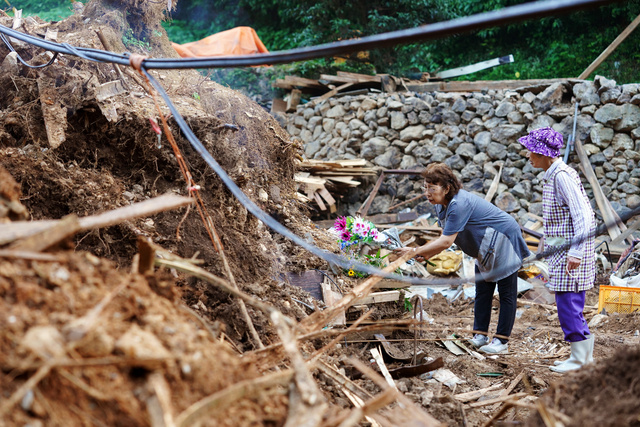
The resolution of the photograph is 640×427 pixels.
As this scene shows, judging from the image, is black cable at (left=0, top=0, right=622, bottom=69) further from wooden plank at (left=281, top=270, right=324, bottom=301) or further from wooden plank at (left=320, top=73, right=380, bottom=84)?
wooden plank at (left=320, top=73, right=380, bottom=84)

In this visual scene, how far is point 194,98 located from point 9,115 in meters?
1.71

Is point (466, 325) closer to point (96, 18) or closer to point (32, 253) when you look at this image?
point (32, 253)

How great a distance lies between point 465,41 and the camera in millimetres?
14188

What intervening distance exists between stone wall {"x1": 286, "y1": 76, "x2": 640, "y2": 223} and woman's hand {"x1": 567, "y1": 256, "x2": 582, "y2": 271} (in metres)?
6.19

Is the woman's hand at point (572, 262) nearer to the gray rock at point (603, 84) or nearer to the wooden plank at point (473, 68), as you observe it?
the gray rock at point (603, 84)

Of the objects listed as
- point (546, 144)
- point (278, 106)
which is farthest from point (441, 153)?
point (546, 144)

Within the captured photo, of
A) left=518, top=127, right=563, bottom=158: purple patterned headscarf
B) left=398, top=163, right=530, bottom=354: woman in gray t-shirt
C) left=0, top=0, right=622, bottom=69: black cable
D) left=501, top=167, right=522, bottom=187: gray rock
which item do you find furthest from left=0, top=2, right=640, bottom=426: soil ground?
left=501, top=167, right=522, bottom=187: gray rock

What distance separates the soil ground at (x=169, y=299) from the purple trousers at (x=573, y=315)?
1.41ft

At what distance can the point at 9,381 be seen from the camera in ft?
4.18

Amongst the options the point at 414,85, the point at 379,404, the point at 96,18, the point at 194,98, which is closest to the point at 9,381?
the point at 379,404

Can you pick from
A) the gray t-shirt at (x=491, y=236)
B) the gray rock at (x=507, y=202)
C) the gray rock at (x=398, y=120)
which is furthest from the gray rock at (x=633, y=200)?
the gray t-shirt at (x=491, y=236)

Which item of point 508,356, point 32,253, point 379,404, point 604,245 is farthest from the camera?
point 604,245

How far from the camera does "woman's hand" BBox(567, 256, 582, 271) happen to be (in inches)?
142

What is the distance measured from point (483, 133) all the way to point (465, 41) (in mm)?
5385
